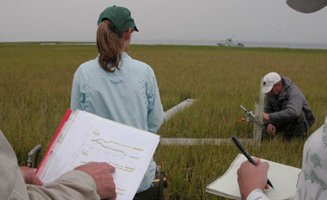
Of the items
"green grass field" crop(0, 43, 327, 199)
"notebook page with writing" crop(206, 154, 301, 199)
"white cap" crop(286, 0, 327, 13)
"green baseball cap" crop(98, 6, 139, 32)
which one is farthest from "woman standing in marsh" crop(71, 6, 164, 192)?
"green grass field" crop(0, 43, 327, 199)

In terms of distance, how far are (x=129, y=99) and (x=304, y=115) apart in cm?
256

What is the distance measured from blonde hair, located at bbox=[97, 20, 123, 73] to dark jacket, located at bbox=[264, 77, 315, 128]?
2.25 m

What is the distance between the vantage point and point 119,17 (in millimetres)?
1390

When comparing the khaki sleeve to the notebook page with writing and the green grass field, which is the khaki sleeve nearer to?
the notebook page with writing

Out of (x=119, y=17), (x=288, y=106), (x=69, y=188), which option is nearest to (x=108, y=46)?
(x=119, y=17)

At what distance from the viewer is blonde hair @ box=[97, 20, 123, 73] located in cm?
139

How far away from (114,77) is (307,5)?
2.81 ft

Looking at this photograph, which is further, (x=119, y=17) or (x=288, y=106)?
(x=288, y=106)

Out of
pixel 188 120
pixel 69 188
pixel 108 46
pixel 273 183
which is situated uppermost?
pixel 108 46

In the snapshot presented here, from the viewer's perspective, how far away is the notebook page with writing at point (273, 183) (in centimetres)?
110

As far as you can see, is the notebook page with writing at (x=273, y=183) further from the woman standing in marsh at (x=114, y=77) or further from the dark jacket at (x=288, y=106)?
the dark jacket at (x=288, y=106)

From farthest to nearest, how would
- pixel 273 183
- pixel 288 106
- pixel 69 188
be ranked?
pixel 288 106, pixel 273 183, pixel 69 188

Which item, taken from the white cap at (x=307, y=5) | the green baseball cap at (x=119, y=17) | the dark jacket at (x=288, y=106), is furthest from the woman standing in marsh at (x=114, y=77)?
the dark jacket at (x=288, y=106)

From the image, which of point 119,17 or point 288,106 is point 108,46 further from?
point 288,106
